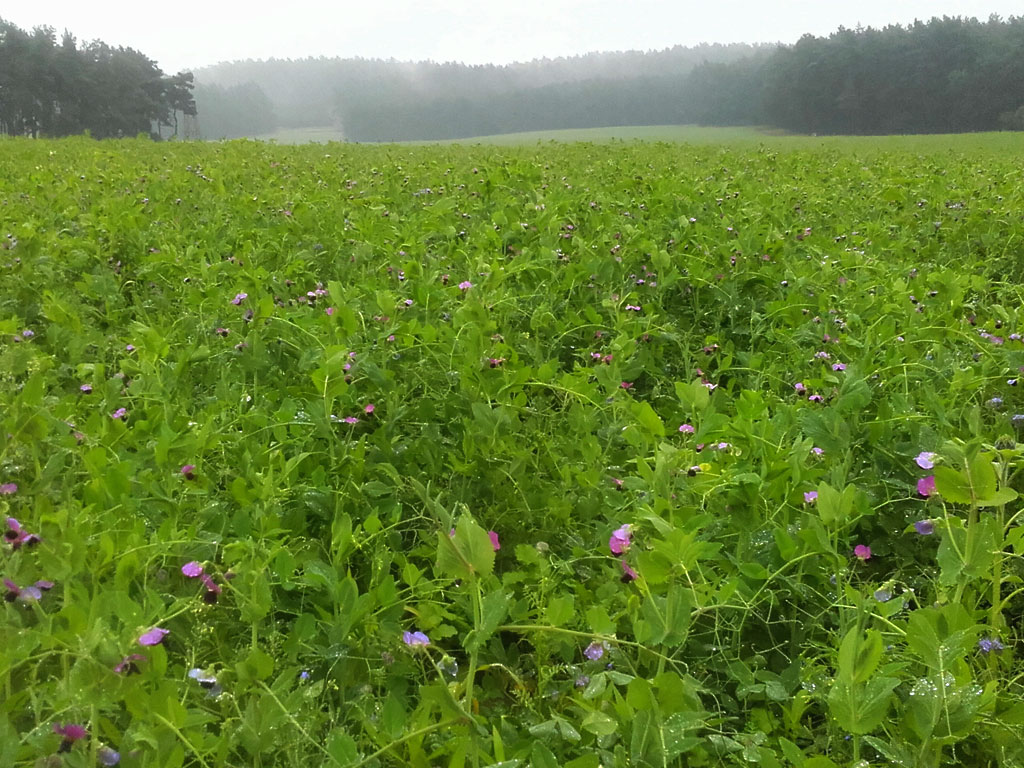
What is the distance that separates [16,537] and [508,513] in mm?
1038

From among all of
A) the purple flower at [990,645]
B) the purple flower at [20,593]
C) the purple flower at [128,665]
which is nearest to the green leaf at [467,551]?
the purple flower at [128,665]

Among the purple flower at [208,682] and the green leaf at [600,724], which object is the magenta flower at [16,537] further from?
the green leaf at [600,724]

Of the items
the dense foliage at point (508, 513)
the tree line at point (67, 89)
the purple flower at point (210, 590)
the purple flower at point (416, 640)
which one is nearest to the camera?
the dense foliage at point (508, 513)

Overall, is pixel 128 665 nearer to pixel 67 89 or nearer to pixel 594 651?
pixel 594 651

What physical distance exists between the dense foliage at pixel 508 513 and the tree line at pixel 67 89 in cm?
5749

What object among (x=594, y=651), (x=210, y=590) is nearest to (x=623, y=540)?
(x=594, y=651)

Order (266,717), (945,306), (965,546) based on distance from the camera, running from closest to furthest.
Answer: (266,717), (965,546), (945,306)

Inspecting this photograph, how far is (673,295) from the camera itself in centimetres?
347

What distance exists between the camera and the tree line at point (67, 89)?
49844 mm

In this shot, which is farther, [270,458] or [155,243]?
[155,243]

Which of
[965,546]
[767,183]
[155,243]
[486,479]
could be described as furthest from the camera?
[767,183]

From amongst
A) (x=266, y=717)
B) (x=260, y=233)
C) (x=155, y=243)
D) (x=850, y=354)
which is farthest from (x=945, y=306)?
(x=155, y=243)

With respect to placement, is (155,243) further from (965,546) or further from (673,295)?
(965,546)

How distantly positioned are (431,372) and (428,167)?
20.6 ft
